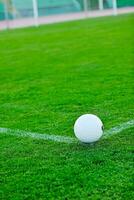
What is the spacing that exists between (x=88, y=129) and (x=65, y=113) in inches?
73.4

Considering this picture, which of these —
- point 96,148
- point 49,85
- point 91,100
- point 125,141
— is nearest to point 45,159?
point 96,148

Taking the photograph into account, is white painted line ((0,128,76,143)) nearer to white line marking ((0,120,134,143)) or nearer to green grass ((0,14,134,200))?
white line marking ((0,120,134,143))

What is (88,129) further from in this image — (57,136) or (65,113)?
(65,113)

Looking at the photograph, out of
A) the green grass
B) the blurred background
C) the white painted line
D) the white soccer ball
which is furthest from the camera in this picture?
the blurred background

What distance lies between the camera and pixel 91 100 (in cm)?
727

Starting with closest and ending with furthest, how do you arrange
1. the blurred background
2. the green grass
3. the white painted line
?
the green grass < the white painted line < the blurred background

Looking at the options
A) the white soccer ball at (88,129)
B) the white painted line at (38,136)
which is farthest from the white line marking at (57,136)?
the white soccer ball at (88,129)

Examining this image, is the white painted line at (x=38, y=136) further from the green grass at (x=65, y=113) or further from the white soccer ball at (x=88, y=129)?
the white soccer ball at (x=88, y=129)

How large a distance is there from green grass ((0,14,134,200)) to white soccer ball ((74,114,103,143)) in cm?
12

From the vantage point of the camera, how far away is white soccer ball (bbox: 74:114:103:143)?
486cm

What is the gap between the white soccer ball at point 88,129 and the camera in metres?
4.86

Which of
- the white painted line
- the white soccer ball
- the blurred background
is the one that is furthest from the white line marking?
the blurred background

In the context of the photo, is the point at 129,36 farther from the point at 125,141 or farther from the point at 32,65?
the point at 125,141

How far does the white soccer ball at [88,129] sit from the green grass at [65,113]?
12 centimetres
